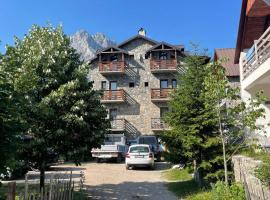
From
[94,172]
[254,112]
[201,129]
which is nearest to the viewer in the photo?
[254,112]

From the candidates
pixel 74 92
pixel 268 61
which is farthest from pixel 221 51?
pixel 74 92

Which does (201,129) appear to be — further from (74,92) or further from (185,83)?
(74,92)

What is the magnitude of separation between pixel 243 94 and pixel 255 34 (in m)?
3.06

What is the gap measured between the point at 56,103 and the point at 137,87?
2586cm

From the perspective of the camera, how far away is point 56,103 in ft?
40.0

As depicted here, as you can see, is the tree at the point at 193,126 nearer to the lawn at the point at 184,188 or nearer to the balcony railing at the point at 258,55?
the lawn at the point at 184,188

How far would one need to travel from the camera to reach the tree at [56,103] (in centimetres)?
1199

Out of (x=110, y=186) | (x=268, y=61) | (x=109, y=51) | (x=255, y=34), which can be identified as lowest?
(x=110, y=186)

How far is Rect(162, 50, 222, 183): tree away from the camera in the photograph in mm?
13430

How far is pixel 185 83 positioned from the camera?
579 inches

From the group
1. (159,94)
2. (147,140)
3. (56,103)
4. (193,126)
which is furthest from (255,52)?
(159,94)

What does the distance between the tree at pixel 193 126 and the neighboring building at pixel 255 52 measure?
80.8 inches

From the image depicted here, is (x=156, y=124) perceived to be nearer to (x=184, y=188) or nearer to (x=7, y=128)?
(x=184, y=188)

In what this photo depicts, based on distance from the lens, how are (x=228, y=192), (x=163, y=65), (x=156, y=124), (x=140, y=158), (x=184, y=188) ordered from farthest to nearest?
(x=163, y=65), (x=156, y=124), (x=140, y=158), (x=184, y=188), (x=228, y=192)
